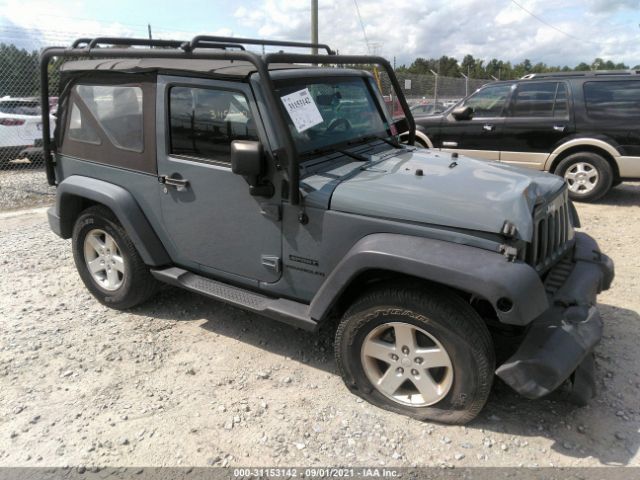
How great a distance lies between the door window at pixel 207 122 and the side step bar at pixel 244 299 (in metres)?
0.88

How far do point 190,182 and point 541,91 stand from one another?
20.6 feet

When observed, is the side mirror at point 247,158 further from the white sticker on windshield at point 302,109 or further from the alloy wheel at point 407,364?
the alloy wheel at point 407,364

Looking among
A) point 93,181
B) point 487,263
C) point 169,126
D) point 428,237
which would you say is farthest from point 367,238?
point 93,181

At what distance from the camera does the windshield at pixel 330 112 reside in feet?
10.2

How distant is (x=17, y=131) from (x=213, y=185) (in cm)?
826

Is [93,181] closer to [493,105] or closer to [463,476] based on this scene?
[463,476]

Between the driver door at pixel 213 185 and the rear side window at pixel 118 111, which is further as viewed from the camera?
the rear side window at pixel 118 111

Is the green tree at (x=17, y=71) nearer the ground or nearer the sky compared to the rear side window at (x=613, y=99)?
nearer the sky

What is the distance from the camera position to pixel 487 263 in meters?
2.41

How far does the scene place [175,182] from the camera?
3420 mm

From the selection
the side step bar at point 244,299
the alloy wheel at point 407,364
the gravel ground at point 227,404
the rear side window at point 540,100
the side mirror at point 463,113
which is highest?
the rear side window at point 540,100

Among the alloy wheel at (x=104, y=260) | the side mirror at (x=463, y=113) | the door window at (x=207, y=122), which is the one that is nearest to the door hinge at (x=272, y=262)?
the door window at (x=207, y=122)

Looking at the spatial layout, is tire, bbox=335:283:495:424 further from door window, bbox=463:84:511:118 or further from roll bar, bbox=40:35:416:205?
door window, bbox=463:84:511:118

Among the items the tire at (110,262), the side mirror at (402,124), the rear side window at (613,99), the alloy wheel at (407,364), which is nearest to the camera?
the alloy wheel at (407,364)
